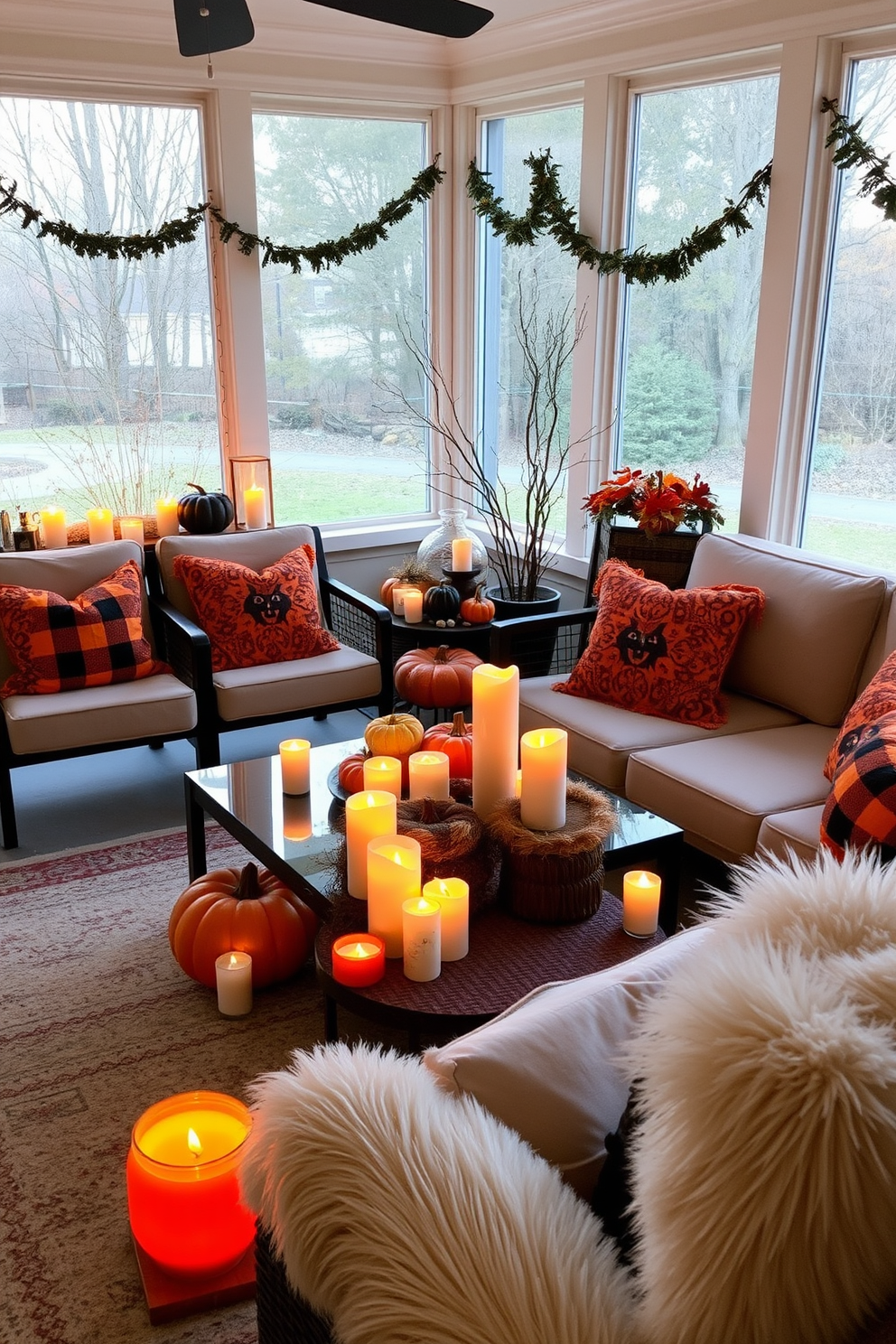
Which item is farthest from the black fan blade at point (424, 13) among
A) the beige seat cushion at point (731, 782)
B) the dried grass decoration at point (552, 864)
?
the beige seat cushion at point (731, 782)

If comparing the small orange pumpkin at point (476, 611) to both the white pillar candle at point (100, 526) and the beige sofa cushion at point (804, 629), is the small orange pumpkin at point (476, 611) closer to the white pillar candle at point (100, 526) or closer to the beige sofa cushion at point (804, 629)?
the beige sofa cushion at point (804, 629)

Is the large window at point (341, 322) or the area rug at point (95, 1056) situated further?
the large window at point (341, 322)

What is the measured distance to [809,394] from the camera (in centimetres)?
368

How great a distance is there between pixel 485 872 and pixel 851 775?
0.81 m

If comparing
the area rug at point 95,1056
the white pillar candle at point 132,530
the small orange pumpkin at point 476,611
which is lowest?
the area rug at point 95,1056

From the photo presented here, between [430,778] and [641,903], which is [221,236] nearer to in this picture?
[430,778]

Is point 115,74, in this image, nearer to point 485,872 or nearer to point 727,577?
point 727,577

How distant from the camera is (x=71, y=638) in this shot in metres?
3.62

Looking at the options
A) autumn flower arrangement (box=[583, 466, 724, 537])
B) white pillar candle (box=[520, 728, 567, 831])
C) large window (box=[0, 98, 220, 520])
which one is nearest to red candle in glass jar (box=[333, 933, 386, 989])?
white pillar candle (box=[520, 728, 567, 831])

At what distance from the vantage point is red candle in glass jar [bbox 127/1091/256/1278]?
5.61 feet

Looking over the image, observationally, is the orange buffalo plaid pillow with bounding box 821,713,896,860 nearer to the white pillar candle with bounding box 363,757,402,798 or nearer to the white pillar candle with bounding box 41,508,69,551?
the white pillar candle with bounding box 363,757,402,798

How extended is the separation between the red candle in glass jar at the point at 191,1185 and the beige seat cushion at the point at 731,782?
56.7 inches

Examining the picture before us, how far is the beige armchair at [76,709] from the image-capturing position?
11.2 feet

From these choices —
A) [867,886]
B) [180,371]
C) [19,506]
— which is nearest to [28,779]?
[19,506]
